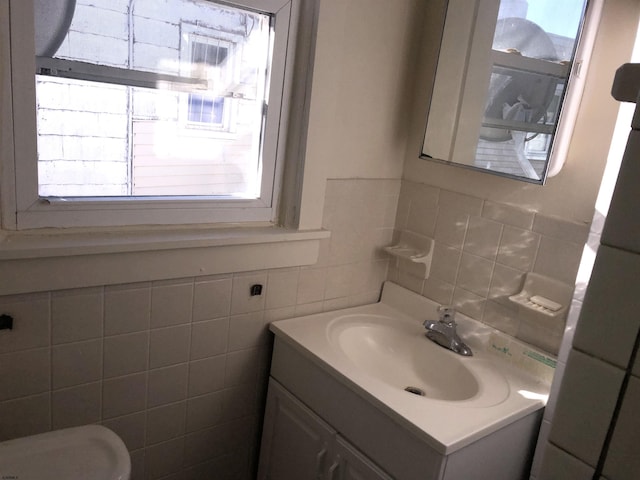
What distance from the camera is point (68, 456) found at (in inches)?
44.3

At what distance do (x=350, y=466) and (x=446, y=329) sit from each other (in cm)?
50

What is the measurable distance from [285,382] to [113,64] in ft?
3.33

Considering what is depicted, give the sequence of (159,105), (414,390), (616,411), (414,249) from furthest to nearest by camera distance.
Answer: (414,249)
(414,390)
(159,105)
(616,411)

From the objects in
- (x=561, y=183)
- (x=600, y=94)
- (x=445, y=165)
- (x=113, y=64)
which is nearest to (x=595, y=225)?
(x=561, y=183)

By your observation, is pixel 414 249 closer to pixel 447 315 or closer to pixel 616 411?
pixel 447 315

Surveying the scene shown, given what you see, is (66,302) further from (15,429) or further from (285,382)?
(285,382)

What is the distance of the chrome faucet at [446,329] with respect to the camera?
1568mm

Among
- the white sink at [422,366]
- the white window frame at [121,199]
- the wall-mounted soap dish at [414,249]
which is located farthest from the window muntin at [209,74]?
the wall-mounted soap dish at [414,249]

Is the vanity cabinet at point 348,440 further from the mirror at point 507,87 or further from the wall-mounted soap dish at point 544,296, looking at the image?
the mirror at point 507,87

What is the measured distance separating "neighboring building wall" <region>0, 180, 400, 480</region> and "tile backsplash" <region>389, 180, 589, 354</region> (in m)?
0.15

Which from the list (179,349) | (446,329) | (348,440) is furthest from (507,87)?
(179,349)

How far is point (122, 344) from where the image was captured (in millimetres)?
1346

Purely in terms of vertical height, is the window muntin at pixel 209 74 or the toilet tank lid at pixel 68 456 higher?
the window muntin at pixel 209 74

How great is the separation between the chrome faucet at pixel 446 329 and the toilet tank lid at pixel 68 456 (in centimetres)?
94
